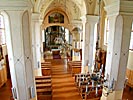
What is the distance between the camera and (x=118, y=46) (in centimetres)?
467

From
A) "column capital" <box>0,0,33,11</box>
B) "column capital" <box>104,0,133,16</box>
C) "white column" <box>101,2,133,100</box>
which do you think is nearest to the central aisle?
"white column" <box>101,2,133,100</box>

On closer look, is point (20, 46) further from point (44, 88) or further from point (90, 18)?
point (90, 18)

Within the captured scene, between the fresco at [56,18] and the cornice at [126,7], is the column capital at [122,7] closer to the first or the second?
the cornice at [126,7]

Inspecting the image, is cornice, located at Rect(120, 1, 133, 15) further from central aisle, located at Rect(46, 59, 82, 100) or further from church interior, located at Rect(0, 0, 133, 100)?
central aisle, located at Rect(46, 59, 82, 100)

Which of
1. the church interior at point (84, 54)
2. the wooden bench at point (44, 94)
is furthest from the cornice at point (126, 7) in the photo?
the wooden bench at point (44, 94)

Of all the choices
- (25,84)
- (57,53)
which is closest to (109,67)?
(25,84)

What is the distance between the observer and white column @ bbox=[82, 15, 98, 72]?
7.27 m

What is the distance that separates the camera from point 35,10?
7168 millimetres

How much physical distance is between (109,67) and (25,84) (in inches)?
122

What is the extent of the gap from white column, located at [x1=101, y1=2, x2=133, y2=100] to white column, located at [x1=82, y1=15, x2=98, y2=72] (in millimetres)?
2385

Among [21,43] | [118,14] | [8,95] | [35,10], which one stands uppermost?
[35,10]

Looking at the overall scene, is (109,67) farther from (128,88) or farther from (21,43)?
(128,88)

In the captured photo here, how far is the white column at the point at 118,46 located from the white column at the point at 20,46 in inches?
115

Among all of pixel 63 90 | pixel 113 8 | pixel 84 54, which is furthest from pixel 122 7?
pixel 63 90
